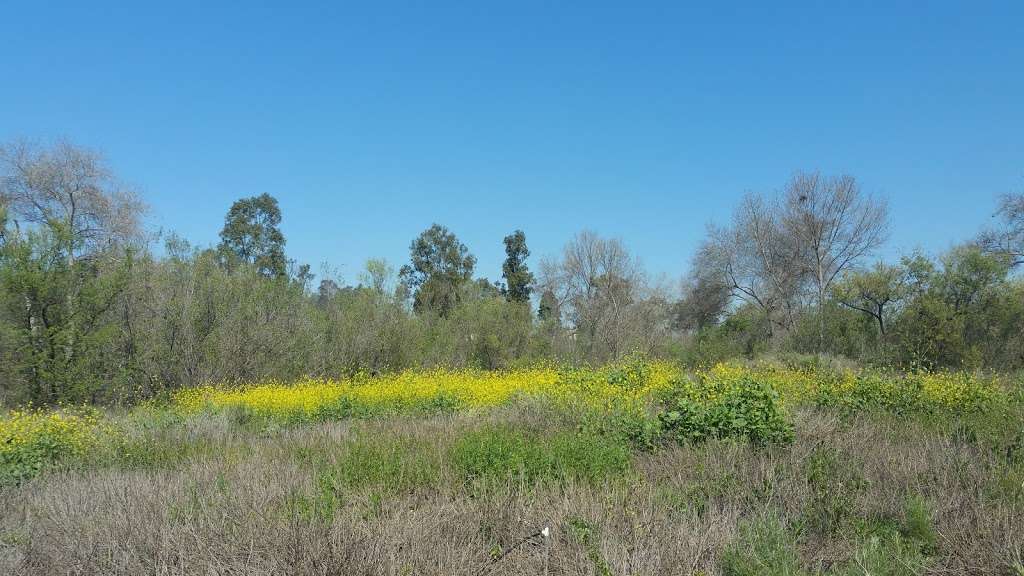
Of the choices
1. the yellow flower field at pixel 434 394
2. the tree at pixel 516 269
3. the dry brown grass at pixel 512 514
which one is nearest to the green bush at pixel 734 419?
the dry brown grass at pixel 512 514

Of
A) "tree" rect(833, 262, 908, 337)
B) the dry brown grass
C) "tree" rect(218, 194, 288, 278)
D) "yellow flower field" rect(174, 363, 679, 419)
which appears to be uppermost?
"tree" rect(218, 194, 288, 278)

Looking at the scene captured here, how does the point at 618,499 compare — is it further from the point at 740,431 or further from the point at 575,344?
the point at 575,344

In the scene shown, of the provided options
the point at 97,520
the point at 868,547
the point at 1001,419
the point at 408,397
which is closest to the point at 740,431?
the point at 868,547

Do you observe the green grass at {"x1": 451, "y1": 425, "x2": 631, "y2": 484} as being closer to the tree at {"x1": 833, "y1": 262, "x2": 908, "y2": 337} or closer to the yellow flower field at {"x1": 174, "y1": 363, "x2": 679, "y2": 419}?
the yellow flower field at {"x1": 174, "y1": 363, "x2": 679, "y2": 419}

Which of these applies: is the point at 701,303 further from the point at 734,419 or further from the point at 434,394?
the point at 734,419

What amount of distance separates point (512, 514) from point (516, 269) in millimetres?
34005

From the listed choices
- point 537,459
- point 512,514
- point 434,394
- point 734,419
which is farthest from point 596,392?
point 512,514

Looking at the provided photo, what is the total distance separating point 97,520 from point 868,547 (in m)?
5.24

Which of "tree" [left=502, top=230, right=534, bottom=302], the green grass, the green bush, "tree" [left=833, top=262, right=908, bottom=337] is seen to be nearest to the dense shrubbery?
the green bush

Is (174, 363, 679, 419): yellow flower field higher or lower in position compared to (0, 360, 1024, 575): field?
higher

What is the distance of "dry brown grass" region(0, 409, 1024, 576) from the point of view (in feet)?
10.6

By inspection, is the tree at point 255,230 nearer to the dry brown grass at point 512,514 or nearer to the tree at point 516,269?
the tree at point 516,269

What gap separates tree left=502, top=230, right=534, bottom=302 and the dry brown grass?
103 feet

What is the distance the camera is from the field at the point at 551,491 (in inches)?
132
